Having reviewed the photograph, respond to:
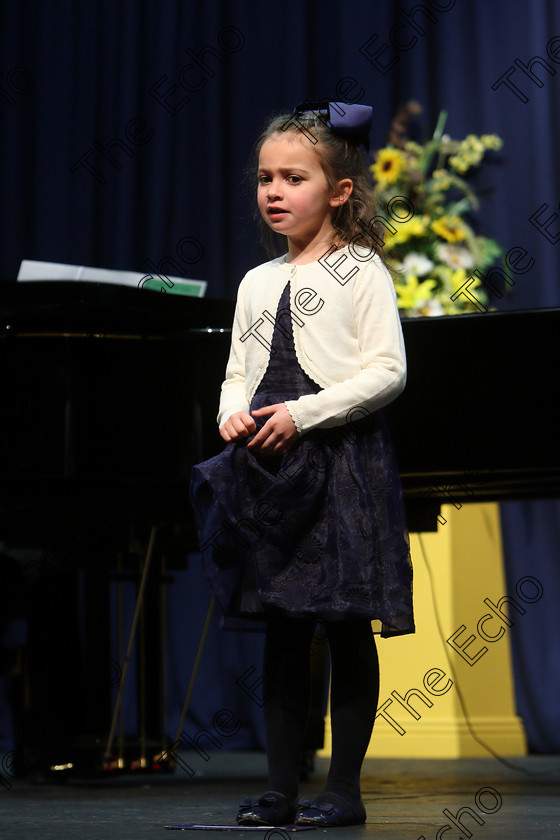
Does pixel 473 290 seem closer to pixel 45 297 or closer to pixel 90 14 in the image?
pixel 45 297

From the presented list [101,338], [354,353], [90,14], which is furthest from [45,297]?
[90,14]

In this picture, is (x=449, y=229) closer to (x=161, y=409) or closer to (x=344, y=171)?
(x=161, y=409)

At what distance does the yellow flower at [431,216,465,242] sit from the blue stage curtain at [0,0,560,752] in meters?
0.35

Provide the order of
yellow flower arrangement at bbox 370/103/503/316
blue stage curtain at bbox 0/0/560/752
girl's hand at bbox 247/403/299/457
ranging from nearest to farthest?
girl's hand at bbox 247/403/299/457
yellow flower arrangement at bbox 370/103/503/316
blue stage curtain at bbox 0/0/560/752

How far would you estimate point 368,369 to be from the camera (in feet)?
5.45

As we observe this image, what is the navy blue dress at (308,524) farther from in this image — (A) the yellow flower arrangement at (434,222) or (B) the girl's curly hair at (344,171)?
(A) the yellow flower arrangement at (434,222)

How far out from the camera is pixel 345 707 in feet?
5.34

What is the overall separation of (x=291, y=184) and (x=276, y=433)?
1.31ft

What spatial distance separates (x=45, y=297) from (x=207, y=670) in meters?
2.07

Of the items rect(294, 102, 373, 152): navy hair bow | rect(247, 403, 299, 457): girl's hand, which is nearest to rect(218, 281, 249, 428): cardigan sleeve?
rect(247, 403, 299, 457): girl's hand

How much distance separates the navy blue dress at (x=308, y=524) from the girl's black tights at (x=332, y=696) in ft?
0.16

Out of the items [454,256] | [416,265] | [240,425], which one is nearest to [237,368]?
[240,425]

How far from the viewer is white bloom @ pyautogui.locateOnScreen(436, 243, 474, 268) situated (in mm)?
3627

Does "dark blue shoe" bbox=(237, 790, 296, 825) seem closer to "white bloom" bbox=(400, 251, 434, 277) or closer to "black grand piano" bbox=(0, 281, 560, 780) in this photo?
"black grand piano" bbox=(0, 281, 560, 780)
